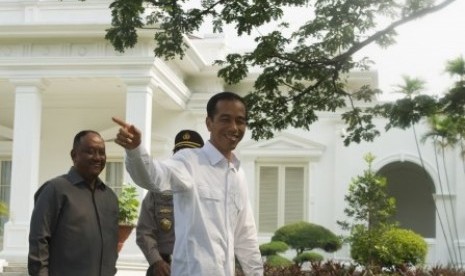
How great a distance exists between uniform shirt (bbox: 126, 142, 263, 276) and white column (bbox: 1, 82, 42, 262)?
1206cm

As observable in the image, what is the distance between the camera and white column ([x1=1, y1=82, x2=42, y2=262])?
47.7ft

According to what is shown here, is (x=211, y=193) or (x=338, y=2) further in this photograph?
(x=338, y=2)

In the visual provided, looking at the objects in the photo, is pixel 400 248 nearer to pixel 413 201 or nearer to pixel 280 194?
pixel 280 194

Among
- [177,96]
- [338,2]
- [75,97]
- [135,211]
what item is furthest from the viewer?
[75,97]

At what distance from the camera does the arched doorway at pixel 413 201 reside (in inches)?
840

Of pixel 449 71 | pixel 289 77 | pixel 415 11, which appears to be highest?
pixel 449 71

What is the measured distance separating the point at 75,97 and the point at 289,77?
11.7 metres

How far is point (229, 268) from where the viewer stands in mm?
2992

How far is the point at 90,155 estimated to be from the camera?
393cm

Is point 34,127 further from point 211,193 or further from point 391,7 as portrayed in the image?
point 211,193

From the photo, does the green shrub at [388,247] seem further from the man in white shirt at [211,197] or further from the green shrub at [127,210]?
the man in white shirt at [211,197]

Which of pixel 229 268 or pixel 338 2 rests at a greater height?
pixel 338 2

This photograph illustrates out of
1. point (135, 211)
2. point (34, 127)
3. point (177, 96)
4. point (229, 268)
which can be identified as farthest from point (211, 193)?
point (177, 96)

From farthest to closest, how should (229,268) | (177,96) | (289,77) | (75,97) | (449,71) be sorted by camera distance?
(75,97) < (177,96) < (449,71) < (289,77) < (229,268)
